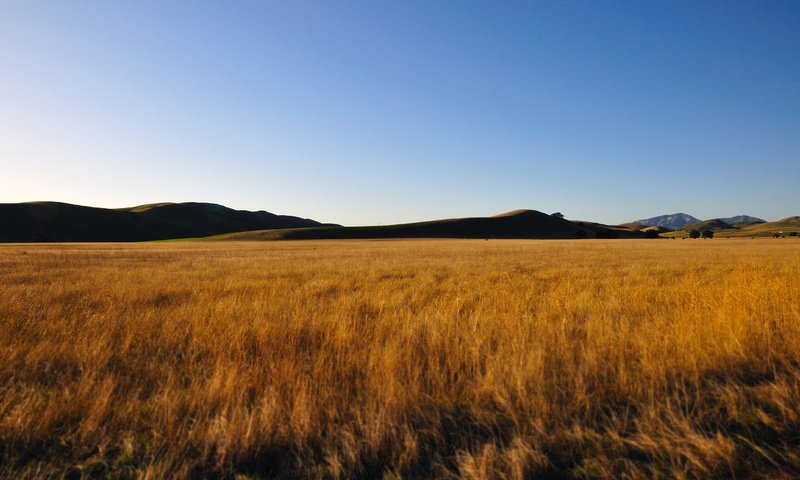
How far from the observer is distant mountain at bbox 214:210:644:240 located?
124294mm

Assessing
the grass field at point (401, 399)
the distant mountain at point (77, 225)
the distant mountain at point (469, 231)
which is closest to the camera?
the grass field at point (401, 399)

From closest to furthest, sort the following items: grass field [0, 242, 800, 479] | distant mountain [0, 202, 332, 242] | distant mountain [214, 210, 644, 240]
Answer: grass field [0, 242, 800, 479]
distant mountain [0, 202, 332, 242]
distant mountain [214, 210, 644, 240]

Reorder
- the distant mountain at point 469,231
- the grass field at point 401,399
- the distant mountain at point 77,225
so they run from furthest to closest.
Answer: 1. the distant mountain at point 469,231
2. the distant mountain at point 77,225
3. the grass field at point 401,399

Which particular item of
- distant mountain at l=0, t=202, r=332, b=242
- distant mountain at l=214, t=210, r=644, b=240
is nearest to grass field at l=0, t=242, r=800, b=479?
distant mountain at l=214, t=210, r=644, b=240

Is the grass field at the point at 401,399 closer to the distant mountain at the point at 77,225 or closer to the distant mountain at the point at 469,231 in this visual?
the distant mountain at the point at 469,231

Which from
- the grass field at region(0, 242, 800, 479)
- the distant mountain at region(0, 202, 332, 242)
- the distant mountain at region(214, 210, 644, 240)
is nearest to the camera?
the grass field at region(0, 242, 800, 479)

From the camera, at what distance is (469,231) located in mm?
141875

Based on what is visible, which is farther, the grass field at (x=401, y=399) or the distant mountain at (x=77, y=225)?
the distant mountain at (x=77, y=225)

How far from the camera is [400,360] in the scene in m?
4.16

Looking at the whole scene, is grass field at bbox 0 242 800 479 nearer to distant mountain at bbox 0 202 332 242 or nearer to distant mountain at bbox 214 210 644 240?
distant mountain at bbox 214 210 644 240

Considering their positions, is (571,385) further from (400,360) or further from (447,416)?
(400,360)

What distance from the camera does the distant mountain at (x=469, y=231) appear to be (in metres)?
124

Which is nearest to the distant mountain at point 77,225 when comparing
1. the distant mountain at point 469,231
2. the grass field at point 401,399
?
the distant mountain at point 469,231

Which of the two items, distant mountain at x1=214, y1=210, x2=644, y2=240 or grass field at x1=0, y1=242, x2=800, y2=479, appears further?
distant mountain at x1=214, y1=210, x2=644, y2=240
